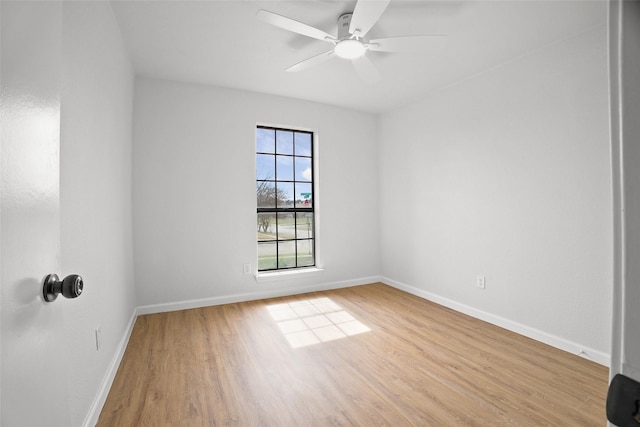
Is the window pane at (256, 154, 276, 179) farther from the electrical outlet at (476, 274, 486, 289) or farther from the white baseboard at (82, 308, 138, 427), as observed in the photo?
the electrical outlet at (476, 274, 486, 289)

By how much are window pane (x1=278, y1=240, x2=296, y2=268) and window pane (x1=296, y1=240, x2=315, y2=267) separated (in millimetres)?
87

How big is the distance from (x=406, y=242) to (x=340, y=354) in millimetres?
2059

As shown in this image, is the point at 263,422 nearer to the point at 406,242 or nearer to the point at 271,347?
the point at 271,347

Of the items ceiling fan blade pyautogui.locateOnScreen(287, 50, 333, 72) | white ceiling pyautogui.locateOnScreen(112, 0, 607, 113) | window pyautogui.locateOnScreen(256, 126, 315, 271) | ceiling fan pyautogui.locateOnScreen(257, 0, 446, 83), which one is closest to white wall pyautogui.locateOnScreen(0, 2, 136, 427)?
white ceiling pyautogui.locateOnScreen(112, 0, 607, 113)

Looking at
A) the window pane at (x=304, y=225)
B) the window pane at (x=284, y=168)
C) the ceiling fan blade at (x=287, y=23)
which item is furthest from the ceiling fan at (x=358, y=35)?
the window pane at (x=304, y=225)

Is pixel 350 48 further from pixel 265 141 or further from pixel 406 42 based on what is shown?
pixel 265 141

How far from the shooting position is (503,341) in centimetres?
254

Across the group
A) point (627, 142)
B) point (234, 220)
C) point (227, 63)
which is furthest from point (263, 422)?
point (227, 63)

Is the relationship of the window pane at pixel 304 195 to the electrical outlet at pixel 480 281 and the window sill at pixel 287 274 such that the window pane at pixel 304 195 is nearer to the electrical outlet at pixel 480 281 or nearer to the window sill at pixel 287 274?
the window sill at pixel 287 274

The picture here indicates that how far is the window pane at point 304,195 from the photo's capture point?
161 inches

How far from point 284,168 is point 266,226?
80 cm

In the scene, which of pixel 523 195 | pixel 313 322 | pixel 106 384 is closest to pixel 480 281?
pixel 523 195

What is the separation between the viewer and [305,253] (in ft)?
13.6

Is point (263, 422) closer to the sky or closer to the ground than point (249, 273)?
closer to the ground
